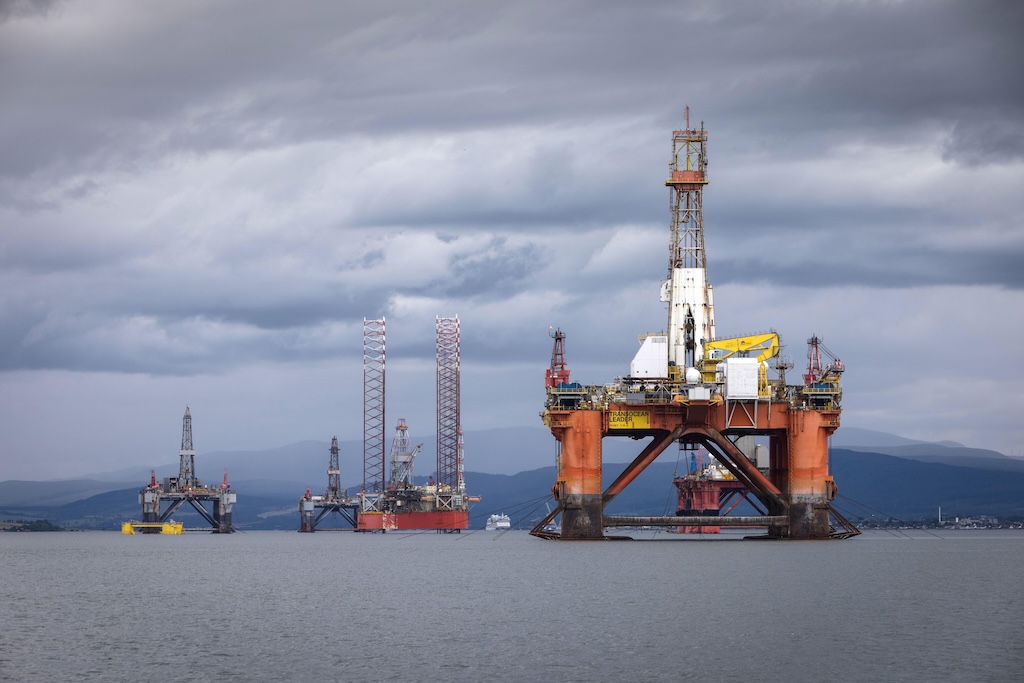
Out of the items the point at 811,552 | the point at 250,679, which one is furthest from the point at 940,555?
the point at 250,679

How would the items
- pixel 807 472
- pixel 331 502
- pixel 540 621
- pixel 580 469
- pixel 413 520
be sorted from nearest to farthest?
pixel 540 621
pixel 580 469
pixel 807 472
pixel 413 520
pixel 331 502

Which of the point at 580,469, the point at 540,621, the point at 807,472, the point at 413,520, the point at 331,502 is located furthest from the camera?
the point at 331,502

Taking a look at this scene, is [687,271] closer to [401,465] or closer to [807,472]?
[807,472]

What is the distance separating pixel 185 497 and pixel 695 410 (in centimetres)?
9661

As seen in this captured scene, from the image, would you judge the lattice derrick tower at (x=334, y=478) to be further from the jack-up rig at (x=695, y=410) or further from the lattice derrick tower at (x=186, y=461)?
the jack-up rig at (x=695, y=410)

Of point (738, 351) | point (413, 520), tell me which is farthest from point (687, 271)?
point (413, 520)

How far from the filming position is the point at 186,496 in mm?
161125

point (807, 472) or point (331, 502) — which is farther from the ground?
point (807, 472)

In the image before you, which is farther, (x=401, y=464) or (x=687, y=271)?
(x=401, y=464)

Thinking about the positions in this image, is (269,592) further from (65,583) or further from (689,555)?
(689,555)

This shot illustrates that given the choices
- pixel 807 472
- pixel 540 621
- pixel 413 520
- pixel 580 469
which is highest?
pixel 580 469

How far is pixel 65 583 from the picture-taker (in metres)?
65.9

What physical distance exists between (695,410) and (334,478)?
110 meters

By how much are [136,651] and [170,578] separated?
3104cm
